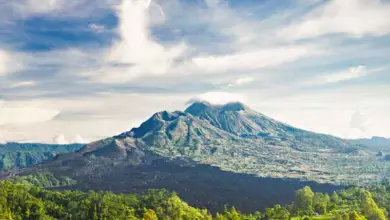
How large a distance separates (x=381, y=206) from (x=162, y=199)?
261 feet

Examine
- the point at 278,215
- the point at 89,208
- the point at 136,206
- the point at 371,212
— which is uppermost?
the point at 371,212

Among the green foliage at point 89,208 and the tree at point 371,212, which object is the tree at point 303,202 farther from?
the green foliage at point 89,208

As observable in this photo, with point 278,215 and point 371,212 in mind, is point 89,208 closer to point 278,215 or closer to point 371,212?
point 278,215

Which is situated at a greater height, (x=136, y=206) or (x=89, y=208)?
(x=136, y=206)

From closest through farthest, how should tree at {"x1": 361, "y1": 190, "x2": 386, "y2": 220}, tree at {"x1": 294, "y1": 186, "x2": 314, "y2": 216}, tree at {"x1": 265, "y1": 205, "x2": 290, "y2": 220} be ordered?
1. tree at {"x1": 361, "y1": 190, "x2": 386, "y2": 220}
2. tree at {"x1": 265, "y1": 205, "x2": 290, "y2": 220}
3. tree at {"x1": 294, "y1": 186, "x2": 314, "y2": 216}

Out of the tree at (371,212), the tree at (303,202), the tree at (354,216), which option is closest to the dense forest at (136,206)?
the tree at (303,202)

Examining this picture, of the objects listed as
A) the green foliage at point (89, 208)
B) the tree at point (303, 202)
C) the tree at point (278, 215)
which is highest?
the tree at point (303, 202)

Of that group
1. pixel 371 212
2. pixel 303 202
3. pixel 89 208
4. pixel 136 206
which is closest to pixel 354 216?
pixel 371 212

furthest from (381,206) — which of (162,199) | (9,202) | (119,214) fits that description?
(9,202)

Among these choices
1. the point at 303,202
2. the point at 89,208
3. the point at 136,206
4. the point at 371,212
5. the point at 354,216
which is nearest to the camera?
the point at 354,216

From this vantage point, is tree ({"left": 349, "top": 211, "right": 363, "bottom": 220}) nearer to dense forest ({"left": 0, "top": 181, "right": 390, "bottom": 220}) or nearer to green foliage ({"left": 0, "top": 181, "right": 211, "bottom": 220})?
dense forest ({"left": 0, "top": 181, "right": 390, "bottom": 220})

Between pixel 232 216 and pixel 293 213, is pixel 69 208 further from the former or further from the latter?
pixel 293 213

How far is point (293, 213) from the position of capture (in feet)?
411

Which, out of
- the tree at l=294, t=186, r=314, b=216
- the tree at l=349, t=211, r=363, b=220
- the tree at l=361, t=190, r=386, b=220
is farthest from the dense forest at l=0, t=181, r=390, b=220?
the tree at l=349, t=211, r=363, b=220
